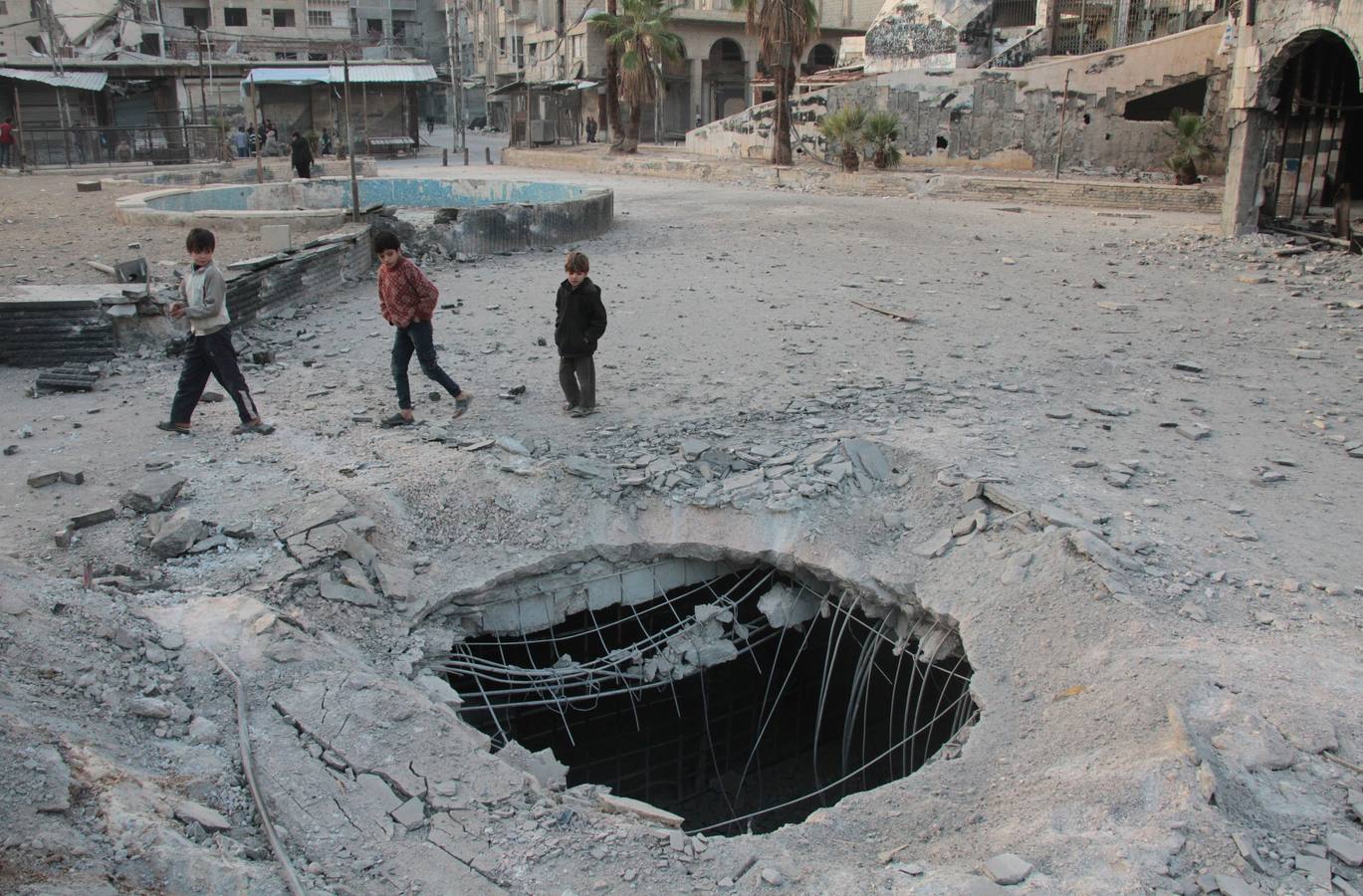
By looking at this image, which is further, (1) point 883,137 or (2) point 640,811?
(1) point 883,137

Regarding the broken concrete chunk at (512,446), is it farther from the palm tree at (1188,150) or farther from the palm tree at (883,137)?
the palm tree at (883,137)

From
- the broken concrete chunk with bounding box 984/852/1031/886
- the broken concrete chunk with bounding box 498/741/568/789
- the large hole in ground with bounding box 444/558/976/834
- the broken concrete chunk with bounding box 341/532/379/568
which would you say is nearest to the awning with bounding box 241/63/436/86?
the large hole in ground with bounding box 444/558/976/834

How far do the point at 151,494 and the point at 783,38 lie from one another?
21.9 metres

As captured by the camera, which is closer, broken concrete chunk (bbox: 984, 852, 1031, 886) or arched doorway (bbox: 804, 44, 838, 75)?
broken concrete chunk (bbox: 984, 852, 1031, 886)

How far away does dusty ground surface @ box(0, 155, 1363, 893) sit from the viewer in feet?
12.1

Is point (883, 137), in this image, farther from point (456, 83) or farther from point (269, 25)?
point (269, 25)

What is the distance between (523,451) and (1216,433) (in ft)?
14.9

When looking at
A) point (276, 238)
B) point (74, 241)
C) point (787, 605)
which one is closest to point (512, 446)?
point (787, 605)

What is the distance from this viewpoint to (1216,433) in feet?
23.3

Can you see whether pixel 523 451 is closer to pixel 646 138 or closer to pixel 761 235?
pixel 761 235

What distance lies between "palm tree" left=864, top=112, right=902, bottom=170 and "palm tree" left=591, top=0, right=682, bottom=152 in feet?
29.0

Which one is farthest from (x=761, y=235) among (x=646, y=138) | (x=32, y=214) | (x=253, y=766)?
(x=646, y=138)

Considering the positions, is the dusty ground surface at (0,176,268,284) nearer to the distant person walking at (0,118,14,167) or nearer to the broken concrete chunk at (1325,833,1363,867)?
the distant person walking at (0,118,14,167)

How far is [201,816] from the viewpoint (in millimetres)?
3615
